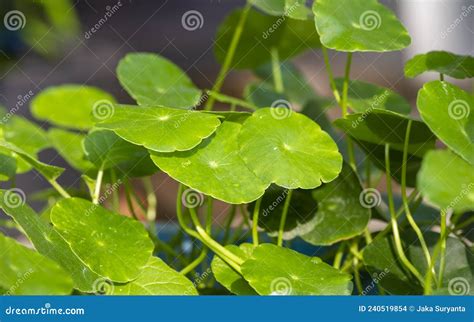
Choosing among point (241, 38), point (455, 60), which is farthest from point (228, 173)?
point (241, 38)

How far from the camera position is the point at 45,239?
2.42 ft

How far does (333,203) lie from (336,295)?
0.19 meters

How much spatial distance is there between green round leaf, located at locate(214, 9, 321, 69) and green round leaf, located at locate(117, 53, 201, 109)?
0.32ft

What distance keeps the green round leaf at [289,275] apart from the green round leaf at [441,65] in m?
0.27

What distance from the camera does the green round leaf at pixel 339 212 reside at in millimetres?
882

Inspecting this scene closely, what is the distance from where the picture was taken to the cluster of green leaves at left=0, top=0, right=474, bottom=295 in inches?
28.7

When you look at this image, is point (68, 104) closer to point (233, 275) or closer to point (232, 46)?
point (232, 46)

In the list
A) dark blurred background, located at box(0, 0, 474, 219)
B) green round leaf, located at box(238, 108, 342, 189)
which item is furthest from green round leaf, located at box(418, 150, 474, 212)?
dark blurred background, located at box(0, 0, 474, 219)

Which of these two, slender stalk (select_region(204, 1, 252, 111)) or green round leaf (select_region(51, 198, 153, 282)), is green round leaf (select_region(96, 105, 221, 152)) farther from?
slender stalk (select_region(204, 1, 252, 111))

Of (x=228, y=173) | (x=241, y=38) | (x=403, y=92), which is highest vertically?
(x=241, y=38)

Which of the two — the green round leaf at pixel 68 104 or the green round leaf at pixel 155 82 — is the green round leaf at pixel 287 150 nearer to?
the green round leaf at pixel 155 82

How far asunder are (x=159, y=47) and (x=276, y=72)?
1.31m

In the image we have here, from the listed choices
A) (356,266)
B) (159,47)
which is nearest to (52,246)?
(356,266)
